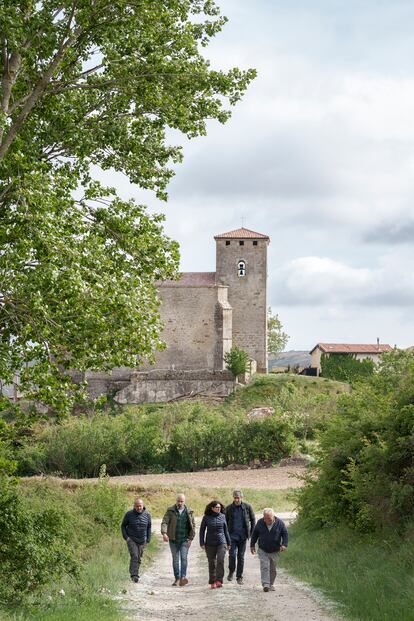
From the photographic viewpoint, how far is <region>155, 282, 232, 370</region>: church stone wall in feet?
249

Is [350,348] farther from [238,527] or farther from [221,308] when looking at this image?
[238,527]

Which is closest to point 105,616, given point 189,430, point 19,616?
Answer: point 19,616

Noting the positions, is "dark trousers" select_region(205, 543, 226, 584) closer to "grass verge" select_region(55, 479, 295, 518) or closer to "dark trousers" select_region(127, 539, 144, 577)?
"dark trousers" select_region(127, 539, 144, 577)

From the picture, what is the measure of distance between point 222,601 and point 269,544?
63.6 inches

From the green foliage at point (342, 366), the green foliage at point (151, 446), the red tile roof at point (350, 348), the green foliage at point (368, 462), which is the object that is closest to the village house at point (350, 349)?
the red tile roof at point (350, 348)

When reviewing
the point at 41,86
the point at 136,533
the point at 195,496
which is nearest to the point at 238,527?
the point at 136,533

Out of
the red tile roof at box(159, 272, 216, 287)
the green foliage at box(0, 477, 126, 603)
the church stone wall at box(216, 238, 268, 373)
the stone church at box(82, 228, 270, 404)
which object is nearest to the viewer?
the green foliage at box(0, 477, 126, 603)

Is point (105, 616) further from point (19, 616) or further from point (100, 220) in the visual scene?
point (100, 220)

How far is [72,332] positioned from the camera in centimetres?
1516

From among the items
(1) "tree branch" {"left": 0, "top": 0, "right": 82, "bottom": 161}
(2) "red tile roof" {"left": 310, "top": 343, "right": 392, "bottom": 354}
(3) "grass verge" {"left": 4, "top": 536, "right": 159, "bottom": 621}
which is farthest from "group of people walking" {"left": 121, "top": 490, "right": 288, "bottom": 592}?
(2) "red tile roof" {"left": 310, "top": 343, "right": 392, "bottom": 354}

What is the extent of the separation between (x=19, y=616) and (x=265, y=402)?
54.0m

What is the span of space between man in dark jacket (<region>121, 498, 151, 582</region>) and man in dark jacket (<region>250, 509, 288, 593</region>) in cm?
205

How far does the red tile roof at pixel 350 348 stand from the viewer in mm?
94125

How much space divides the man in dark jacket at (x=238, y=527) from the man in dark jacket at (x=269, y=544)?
512 millimetres
